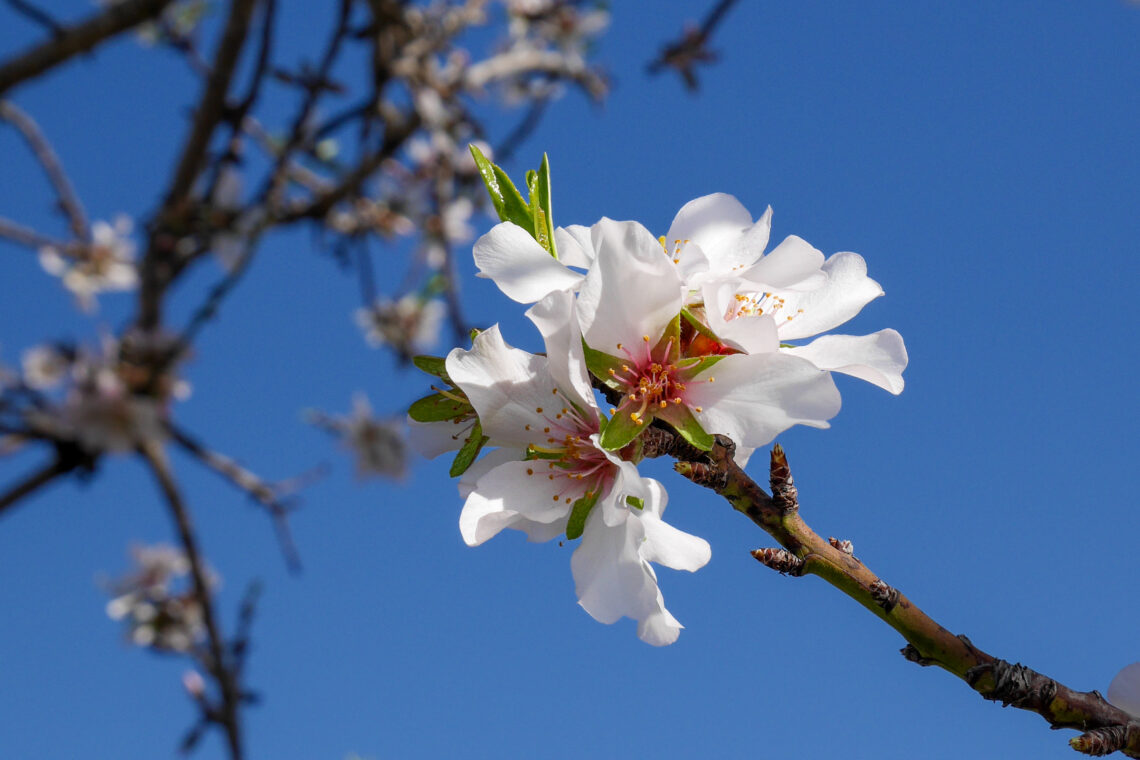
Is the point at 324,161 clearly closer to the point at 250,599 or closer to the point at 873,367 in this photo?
the point at 250,599

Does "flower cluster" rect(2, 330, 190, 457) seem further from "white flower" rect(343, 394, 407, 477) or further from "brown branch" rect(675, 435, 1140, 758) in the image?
"brown branch" rect(675, 435, 1140, 758)

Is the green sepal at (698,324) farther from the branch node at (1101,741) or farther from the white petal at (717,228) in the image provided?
the branch node at (1101,741)

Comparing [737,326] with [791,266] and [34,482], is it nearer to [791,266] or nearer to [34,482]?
[791,266]

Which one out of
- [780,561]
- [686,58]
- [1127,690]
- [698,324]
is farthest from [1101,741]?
[686,58]

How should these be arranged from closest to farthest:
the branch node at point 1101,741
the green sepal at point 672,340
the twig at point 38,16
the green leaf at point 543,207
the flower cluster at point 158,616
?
1. the branch node at point 1101,741
2. the green sepal at point 672,340
3. the green leaf at point 543,207
4. the twig at point 38,16
5. the flower cluster at point 158,616

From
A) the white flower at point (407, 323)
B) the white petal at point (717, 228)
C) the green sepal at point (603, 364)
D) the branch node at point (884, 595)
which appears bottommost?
the branch node at point (884, 595)

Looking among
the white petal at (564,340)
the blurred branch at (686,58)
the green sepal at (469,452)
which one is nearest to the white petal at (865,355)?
the white petal at (564,340)

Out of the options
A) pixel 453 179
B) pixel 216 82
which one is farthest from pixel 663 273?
pixel 453 179
